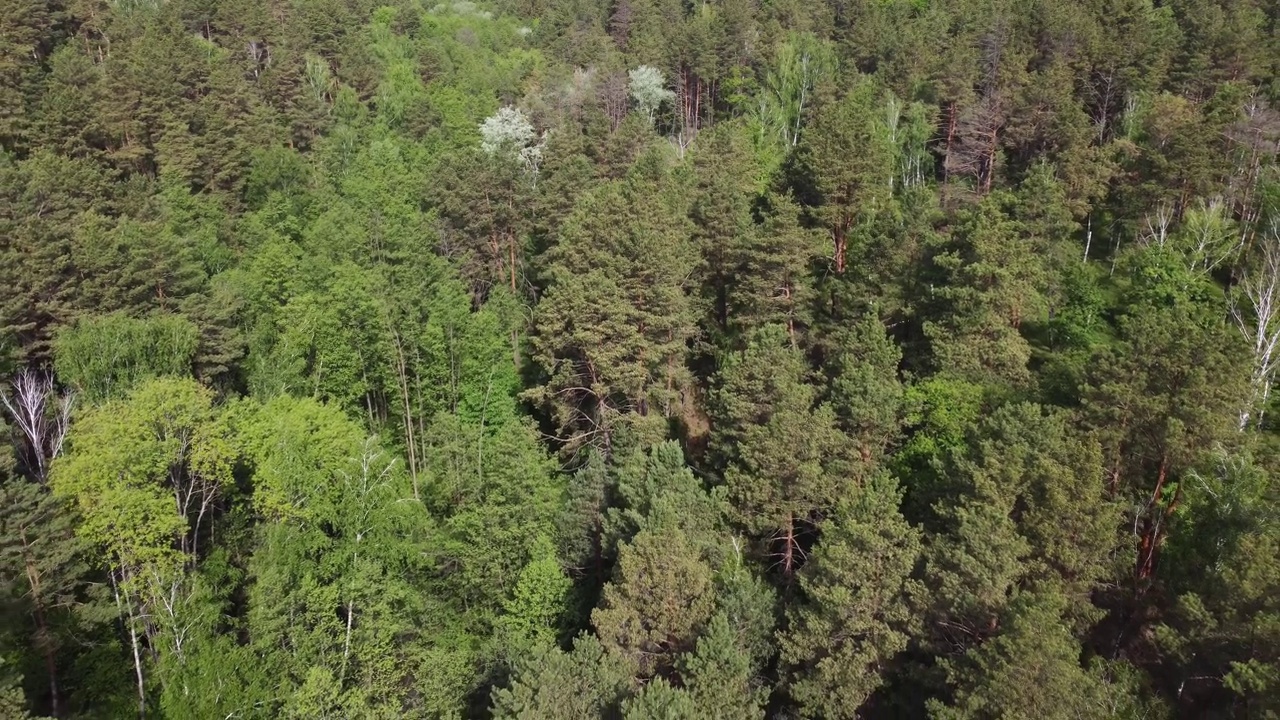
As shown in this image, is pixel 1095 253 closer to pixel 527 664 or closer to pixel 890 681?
pixel 890 681

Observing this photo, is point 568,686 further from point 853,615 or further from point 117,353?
point 117,353

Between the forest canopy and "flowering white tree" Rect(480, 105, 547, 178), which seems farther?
"flowering white tree" Rect(480, 105, 547, 178)

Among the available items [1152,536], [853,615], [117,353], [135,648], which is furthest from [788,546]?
[117,353]


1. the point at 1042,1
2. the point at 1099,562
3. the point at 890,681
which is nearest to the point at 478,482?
the point at 890,681

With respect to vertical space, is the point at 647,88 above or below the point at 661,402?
above

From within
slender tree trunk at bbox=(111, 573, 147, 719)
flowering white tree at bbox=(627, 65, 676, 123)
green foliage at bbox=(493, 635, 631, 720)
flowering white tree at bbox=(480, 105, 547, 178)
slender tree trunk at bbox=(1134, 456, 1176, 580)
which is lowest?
slender tree trunk at bbox=(111, 573, 147, 719)

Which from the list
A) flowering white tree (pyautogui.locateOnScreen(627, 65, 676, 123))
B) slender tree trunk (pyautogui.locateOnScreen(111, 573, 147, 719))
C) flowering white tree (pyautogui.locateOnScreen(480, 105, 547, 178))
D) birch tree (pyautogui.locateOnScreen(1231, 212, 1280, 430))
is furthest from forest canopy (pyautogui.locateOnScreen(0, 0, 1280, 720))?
flowering white tree (pyautogui.locateOnScreen(627, 65, 676, 123))

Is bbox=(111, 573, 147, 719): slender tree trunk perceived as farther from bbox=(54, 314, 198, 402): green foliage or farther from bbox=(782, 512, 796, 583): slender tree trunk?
bbox=(782, 512, 796, 583): slender tree trunk
